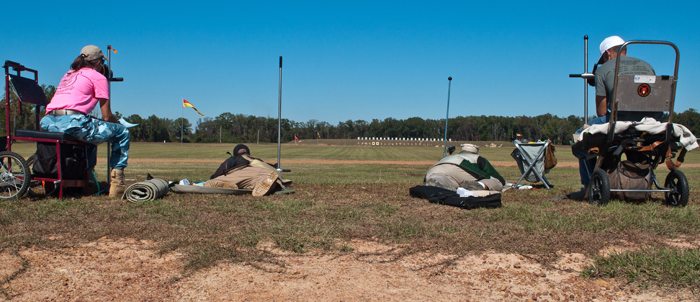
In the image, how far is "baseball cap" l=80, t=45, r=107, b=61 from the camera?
5.51 metres

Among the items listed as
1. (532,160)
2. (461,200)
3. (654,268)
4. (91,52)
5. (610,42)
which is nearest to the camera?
(654,268)

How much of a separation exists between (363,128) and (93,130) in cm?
17065

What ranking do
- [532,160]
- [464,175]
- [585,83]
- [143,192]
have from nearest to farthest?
[143,192] < [464,175] < [585,83] < [532,160]

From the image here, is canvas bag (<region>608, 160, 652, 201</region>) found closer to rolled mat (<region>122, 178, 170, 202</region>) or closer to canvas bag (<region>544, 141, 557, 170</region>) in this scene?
canvas bag (<region>544, 141, 557, 170</region>)

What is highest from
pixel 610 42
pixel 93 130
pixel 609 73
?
pixel 610 42

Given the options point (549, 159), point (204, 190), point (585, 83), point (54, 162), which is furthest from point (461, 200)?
point (54, 162)

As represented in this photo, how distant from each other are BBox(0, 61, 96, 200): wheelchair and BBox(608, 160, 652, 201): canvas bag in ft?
21.7

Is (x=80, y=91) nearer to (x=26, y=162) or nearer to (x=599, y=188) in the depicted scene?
(x=26, y=162)

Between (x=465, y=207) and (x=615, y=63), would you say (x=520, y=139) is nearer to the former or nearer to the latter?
(x=615, y=63)

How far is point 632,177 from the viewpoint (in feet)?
17.4

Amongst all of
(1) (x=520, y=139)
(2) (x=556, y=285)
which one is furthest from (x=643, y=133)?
(1) (x=520, y=139)

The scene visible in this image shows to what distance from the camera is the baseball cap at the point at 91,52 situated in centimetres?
551

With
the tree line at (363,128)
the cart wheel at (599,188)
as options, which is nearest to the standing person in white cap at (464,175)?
the cart wheel at (599,188)

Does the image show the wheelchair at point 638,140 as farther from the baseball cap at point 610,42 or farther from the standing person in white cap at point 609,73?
the baseball cap at point 610,42
